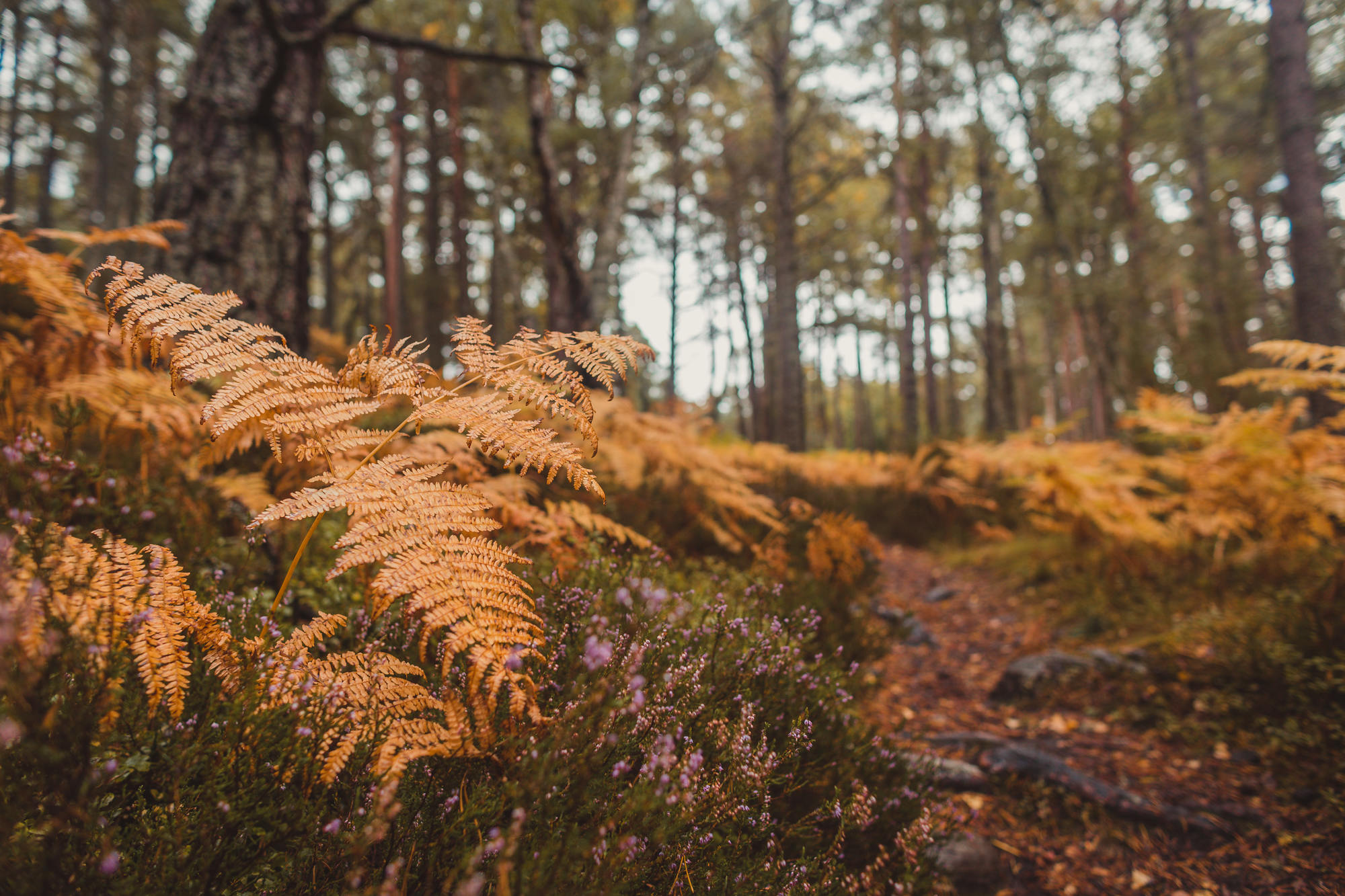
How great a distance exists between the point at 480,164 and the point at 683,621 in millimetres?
15505

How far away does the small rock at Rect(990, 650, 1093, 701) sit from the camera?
331 cm

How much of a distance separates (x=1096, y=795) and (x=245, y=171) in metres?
5.13

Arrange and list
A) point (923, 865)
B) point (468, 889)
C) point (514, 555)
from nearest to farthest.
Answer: point (468, 889) < point (514, 555) < point (923, 865)

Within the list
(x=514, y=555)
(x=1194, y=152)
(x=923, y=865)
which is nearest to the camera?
(x=514, y=555)

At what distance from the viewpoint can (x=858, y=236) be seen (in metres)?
19.3

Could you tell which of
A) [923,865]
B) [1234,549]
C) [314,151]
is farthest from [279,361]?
[1234,549]

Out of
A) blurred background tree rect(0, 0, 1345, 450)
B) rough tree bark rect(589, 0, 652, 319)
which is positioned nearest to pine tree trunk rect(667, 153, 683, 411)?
blurred background tree rect(0, 0, 1345, 450)

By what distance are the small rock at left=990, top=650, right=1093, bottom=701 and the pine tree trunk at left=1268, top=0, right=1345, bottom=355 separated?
5450 millimetres

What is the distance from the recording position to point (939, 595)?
17.6 feet

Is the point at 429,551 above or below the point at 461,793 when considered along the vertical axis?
above

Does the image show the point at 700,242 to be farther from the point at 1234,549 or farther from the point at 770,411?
the point at 1234,549

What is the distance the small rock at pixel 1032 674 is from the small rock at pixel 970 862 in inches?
60.9

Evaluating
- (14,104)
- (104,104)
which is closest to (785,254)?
(104,104)

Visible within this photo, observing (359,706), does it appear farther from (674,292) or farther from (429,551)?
(674,292)
